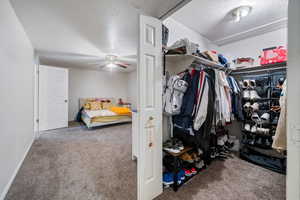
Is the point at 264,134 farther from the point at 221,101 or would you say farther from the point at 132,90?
the point at 132,90

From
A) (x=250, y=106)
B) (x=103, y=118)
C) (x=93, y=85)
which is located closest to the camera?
(x=250, y=106)

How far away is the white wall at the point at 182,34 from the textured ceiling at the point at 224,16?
7cm

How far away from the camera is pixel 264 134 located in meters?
1.95

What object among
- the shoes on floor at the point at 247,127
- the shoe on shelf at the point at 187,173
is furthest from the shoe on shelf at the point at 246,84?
the shoe on shelf at the point at 187,173

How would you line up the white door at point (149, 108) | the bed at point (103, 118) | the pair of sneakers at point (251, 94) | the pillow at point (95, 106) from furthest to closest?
the pillow at point (95, 106) < the bed at point (103, 118) < the pair of sneakers at point (251, 94) < the white door at point (149, 108)

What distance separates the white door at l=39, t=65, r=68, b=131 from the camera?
11.8 feet

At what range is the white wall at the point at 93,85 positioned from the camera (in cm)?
527

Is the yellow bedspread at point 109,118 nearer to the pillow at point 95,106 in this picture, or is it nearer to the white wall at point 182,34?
the pillow at point 95,106

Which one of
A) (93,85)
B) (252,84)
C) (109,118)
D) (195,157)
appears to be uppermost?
(93,85)

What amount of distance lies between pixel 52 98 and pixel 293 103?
16.8 feet

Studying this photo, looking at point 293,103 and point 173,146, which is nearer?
point 293,103

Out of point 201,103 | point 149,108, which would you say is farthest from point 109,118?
point 201,103

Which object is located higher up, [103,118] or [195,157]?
[103,118]

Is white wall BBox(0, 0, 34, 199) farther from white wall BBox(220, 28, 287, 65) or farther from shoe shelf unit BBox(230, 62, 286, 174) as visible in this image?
white wall BBox(220, 28, 287, 65)
